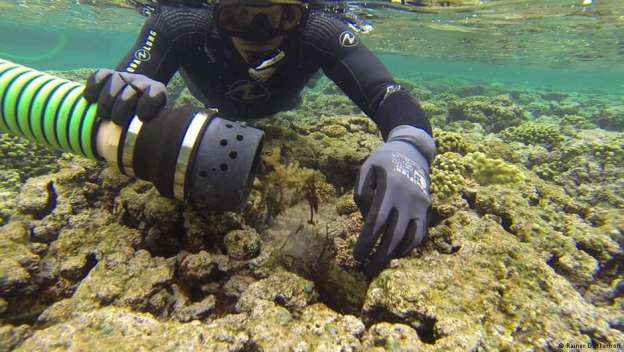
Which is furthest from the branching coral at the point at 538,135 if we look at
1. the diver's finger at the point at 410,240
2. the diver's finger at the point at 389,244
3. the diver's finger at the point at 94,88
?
the diver's finger at the point at 94,88

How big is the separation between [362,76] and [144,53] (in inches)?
88.3

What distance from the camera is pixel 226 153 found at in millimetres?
1762

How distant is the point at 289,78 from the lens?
4.01 metres

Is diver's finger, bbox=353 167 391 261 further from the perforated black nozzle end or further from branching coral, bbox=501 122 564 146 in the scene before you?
branching coral, bbox=501 122 564 146

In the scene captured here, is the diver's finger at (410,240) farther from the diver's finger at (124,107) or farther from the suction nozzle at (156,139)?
the diver's finger at (124,107)

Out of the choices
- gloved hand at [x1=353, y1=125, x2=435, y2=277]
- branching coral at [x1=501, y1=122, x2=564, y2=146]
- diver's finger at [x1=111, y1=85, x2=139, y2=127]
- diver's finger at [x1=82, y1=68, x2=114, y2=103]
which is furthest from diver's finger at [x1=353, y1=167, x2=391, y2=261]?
branching coral at [x1=501, y1=122, x2=564, y2=146]

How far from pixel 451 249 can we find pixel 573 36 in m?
25.4

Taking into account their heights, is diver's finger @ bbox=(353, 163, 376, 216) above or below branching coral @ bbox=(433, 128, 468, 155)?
above

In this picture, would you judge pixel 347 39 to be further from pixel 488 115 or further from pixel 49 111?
pixel 488 115

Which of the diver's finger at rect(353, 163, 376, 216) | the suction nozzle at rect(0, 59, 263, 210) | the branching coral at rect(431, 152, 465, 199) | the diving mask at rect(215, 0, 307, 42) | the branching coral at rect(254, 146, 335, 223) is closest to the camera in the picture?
the suction nozzle at rect(0, 59, 263, 210)

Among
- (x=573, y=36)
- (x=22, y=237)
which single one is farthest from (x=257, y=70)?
(x=573, y=36)

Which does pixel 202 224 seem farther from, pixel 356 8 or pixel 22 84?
pixel 356 8

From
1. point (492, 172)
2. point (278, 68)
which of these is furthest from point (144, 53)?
point (492, 172)

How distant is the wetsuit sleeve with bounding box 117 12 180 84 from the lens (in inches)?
122
